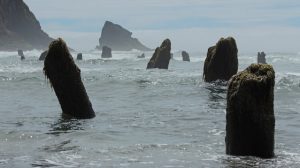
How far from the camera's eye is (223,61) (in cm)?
4275

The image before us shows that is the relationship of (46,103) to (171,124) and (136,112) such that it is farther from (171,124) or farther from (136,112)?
(171,124)

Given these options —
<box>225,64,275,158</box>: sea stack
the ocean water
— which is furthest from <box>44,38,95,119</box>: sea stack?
<box>225,64,275,158</box>: sea stack

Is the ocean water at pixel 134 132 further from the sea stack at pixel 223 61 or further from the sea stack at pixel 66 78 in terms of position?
the sea stack at pixel 223 61

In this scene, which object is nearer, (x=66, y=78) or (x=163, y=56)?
(x=66, y=78)

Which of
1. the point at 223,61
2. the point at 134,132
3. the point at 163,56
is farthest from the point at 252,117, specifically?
the point at 163,56

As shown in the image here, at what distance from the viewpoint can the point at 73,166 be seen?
511 inches

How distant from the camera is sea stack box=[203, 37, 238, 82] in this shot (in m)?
Result: 42.3

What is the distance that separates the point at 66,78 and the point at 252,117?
411 inches

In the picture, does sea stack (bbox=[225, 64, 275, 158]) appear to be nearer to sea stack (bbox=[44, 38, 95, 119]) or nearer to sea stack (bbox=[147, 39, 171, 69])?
sea stack (bbox=[44, 38, 95, 119])

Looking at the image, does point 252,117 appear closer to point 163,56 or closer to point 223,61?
point 223,61

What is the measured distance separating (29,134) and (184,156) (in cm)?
658

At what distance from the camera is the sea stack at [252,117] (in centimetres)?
1390

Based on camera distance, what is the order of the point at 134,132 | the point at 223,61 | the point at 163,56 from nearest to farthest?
1. the point at 134,132
2. the point at 223,61
3. the point at 163,56

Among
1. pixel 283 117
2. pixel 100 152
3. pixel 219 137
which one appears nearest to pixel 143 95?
pixel 283 117
